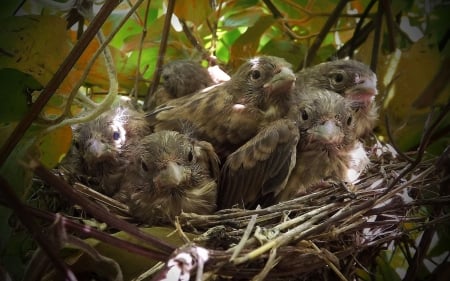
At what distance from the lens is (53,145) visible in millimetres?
1019

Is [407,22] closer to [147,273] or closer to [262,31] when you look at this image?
[262,31]

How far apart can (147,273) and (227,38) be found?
1.12m

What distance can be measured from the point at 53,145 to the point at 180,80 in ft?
2.56

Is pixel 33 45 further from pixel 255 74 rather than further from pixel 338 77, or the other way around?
pixel 338 77

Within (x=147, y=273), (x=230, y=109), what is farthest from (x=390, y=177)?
(x=147, y=273)

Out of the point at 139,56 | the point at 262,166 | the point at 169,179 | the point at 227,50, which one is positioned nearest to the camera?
the point at 169,179

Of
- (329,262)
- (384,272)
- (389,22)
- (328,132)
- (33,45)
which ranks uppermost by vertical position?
(33,45)

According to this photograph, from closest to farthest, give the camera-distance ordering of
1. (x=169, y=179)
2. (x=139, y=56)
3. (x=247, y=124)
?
1. (x=169, y=179)
2. (x=247, y=124)
3. (x=139, y=56)

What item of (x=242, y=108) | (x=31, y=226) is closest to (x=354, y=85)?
(x=242, y=108)

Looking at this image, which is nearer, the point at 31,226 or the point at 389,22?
the point at 31,226

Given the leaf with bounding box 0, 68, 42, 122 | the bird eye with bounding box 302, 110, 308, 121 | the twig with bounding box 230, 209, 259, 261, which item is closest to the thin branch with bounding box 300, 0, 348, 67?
the bird eye with bounding box 302, 110, 308, 121

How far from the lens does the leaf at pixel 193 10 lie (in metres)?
1.53

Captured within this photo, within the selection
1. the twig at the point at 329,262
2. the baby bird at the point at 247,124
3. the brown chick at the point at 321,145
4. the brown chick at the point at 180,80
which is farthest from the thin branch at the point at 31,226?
the brown chick at the point at 180,80

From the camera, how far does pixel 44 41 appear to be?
1.02m
